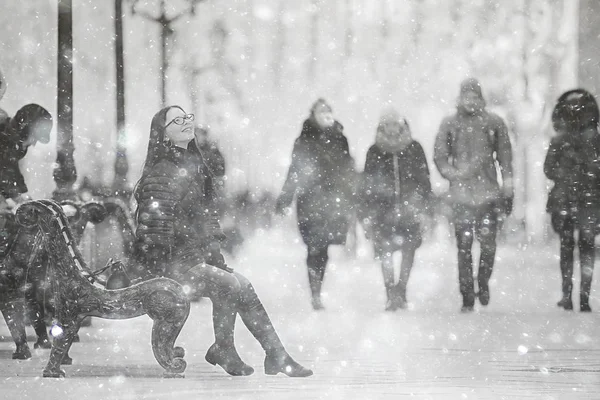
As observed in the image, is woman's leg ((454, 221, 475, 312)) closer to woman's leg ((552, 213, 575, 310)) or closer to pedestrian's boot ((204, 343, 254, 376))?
woman's leg ((552, 213, 575, 310))

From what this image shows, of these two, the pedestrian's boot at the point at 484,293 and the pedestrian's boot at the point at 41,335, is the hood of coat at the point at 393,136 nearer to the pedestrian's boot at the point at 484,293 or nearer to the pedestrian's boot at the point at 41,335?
the pedestrian's boot at the point at 484,293

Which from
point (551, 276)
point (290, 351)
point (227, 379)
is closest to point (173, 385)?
point (227, 379)

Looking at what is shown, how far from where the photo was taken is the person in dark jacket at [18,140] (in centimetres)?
898

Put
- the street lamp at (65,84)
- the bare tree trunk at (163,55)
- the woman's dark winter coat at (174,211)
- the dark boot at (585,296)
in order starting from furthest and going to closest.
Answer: the bare tree trunk at (163,55) < the dark boot at (585,296) < the street lamp at (65,84) < the woman's dark winter coat at (174,211)

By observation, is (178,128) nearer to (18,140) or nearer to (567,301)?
(18,140)

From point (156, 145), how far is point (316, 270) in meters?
5.45

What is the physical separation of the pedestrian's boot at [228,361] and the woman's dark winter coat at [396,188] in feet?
16.6

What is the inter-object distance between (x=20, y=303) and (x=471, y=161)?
16.3ft

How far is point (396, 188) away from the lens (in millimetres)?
12047

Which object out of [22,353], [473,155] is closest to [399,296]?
[473,155]

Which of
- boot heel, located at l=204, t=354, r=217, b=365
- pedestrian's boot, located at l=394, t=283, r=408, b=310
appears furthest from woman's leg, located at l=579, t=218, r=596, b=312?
boot heel, located at l=204, t=354, r=217, b=365

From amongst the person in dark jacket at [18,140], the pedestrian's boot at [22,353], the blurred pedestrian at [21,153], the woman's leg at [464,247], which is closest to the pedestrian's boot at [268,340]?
the pedestrian's boot at [22,353]

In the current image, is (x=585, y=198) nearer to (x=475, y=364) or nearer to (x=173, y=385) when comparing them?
(x=475, y=364)

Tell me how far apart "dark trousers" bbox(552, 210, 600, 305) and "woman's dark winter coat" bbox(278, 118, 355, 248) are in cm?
222
